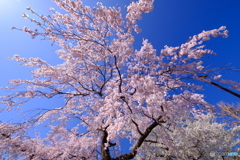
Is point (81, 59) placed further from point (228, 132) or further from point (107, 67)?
point (228, 132)

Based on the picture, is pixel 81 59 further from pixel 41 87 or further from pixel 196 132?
pixel 196 132

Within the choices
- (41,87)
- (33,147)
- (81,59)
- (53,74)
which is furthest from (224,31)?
(33,147)

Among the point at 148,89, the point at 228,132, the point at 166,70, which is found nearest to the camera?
the point at 148,89

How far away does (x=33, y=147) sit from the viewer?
722 cm

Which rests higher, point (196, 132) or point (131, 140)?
point (196, 132)

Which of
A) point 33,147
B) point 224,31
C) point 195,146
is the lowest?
point 33,147

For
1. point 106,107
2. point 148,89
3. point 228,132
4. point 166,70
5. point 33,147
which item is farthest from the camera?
point 228,132

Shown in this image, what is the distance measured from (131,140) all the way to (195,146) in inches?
166

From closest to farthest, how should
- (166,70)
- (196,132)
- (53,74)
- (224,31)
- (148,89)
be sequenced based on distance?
(148,89) → (224,31) → (166,70) → (53,74) → (196,132)

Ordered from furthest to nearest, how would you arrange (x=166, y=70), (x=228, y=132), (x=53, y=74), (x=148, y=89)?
(x=228, y=132) → (x=53, y=74) → (x=166, y=70) → (x=148, y=89)

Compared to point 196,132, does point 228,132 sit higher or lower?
higher

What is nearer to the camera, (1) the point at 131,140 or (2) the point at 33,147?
(2) the point at 33,147

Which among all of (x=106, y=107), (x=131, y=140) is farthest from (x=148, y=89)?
(x=131, y=140)

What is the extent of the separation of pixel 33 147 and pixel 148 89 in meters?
7.05
